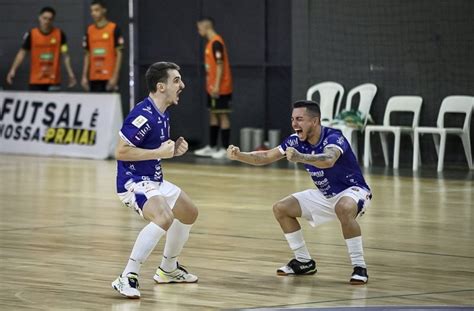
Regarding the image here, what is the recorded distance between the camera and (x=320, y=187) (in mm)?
9352

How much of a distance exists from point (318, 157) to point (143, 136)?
1319mm

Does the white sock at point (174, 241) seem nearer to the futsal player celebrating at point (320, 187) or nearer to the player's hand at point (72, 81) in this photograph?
the futsal player celebrating at point (320, 187)

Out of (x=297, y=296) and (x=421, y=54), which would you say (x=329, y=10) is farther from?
(x=297, y=296)

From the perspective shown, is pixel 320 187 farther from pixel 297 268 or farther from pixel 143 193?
pixel 143 193

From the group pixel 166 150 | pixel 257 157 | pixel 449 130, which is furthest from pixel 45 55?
pixel 166 150

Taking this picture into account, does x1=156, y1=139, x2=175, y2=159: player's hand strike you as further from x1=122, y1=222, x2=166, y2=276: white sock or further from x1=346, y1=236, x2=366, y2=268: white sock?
x1=346, y1=236, x2=366, y2=268: white sock

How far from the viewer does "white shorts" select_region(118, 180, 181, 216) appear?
8539 millimetres

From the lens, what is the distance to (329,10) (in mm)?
21375

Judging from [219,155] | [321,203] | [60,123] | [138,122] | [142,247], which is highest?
→ [138,122]

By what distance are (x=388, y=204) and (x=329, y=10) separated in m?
7.69

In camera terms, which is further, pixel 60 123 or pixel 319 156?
pixel 60 123

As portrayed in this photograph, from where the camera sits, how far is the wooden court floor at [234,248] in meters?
8.30

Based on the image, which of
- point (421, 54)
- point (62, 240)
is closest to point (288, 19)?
point (421, 54)

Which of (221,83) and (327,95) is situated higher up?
(221,83)
